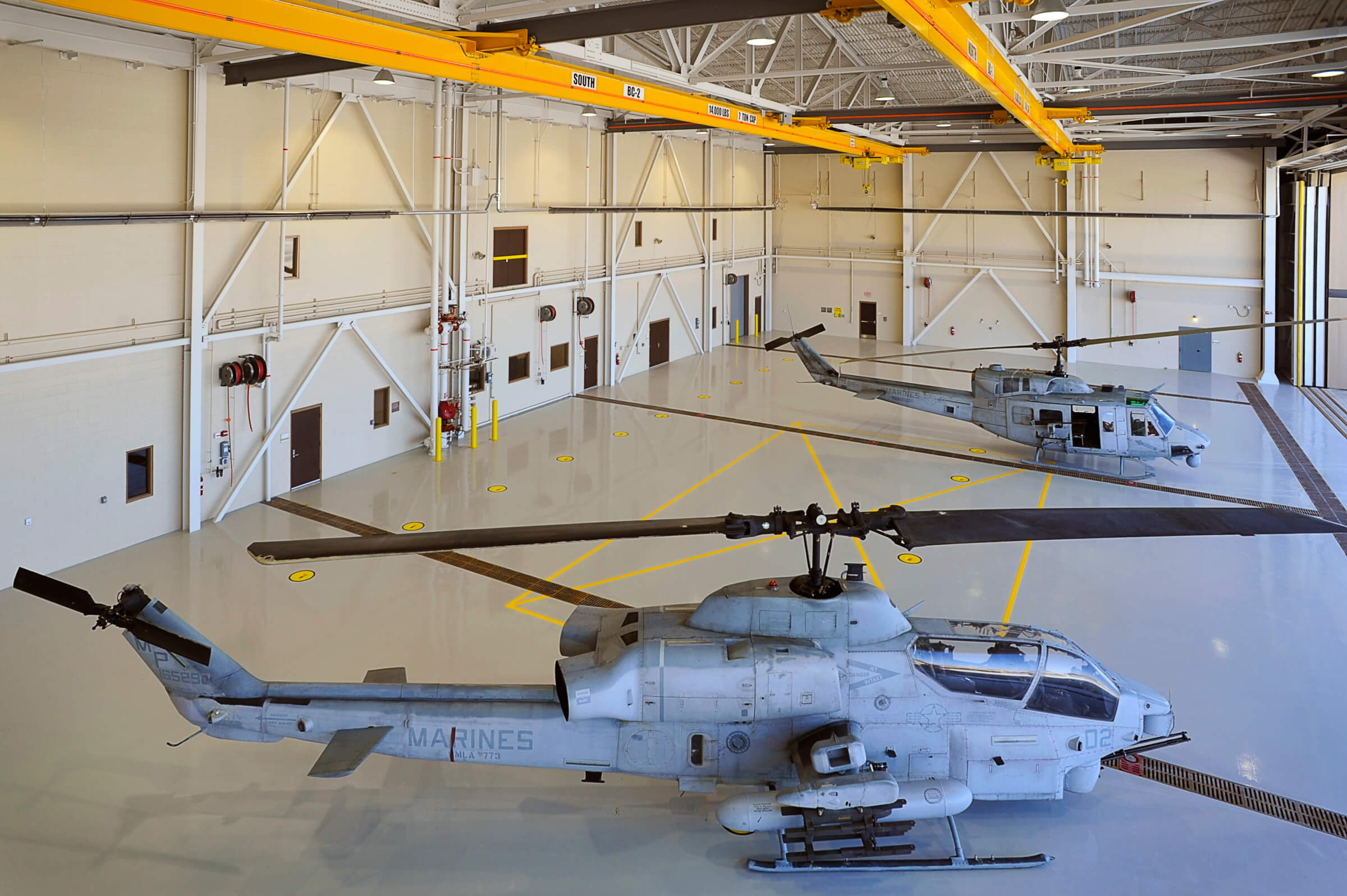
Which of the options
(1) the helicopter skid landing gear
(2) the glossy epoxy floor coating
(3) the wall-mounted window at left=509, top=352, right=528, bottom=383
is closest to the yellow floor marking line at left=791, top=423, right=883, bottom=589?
(2) the glossy epoxy floor coating

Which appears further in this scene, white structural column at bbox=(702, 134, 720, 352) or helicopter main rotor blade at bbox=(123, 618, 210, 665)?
white structural column at bbox=(702, 134, 720, 352)

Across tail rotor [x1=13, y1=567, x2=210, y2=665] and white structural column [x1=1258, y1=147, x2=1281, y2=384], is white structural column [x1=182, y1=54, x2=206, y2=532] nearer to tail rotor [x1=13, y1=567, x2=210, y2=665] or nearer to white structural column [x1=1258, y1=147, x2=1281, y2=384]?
tail rotor [x1=13, y1=567, x2=210, y2=665]

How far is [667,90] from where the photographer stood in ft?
44.4

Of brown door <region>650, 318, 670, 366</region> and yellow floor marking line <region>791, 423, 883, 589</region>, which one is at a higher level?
brown door <region>650, 318, 670, 366</region>

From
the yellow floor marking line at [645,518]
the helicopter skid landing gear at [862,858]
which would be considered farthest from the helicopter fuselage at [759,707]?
the yellow floor marking line at [645,518]

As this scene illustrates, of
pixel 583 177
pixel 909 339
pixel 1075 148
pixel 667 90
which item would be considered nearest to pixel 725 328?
pixel 909 339

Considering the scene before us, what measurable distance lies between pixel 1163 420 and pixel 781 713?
39.8ft

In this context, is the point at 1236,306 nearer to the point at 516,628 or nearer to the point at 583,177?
the point at 583,177

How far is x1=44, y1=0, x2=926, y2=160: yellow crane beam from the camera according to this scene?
7.23 m

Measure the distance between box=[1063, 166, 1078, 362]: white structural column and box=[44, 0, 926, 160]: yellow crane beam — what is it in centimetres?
1608

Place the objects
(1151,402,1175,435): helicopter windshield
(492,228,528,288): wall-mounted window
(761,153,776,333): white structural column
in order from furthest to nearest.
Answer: (761,153,776,333): white structural column, (492,228,528,288): wall-mounted window, (1151,402,1175,435): helicopter windshield

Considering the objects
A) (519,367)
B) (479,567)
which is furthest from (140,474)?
(519,367)

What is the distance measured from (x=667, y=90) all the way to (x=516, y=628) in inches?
305

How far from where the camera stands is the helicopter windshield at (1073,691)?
6.93 meters
